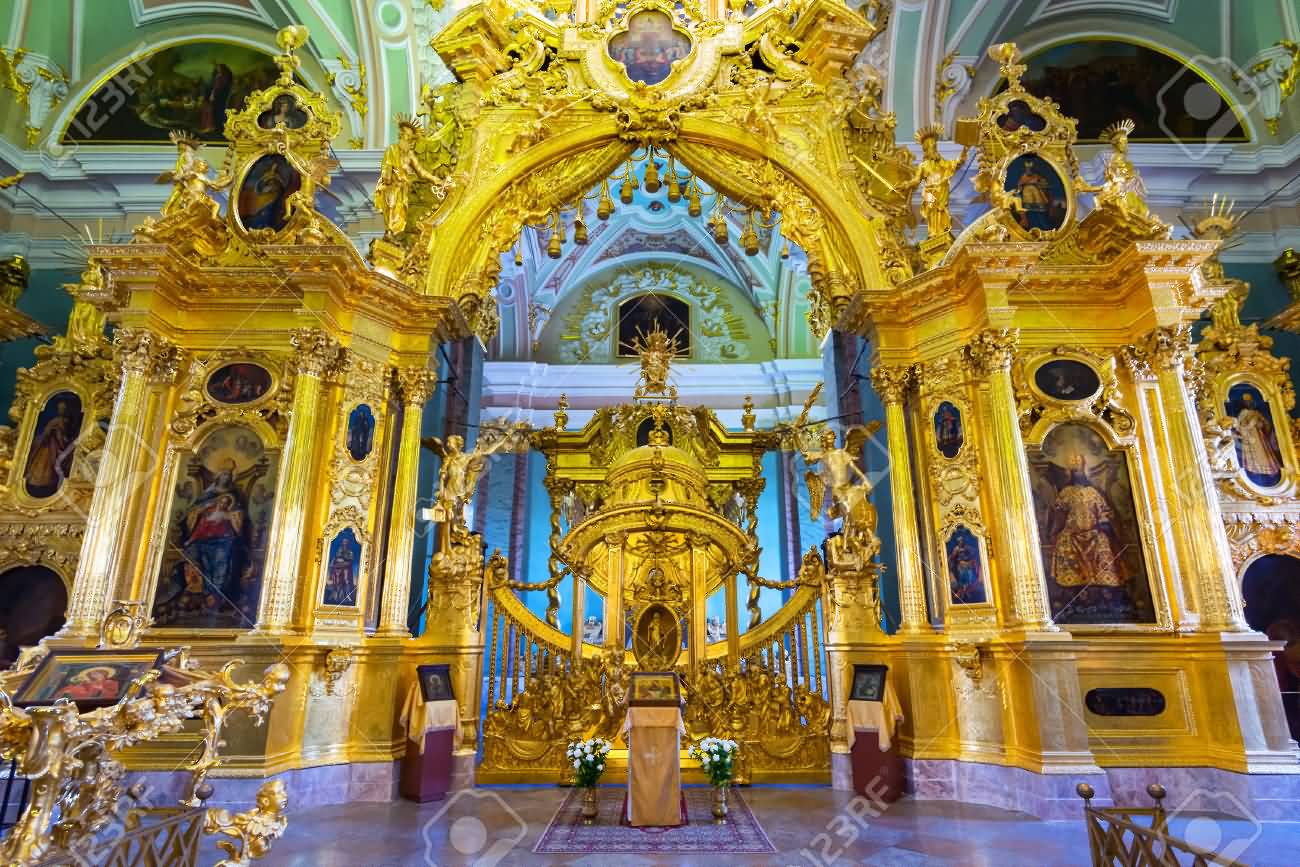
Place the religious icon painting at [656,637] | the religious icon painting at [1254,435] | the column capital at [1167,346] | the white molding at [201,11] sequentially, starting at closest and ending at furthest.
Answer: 1. the column capital at [1167,346]
2. the religious icon painting at [1254,435]
3. the religious icon painting at [656,637]
4. the white molding at [201,11]

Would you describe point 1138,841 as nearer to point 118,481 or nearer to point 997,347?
point 997,347

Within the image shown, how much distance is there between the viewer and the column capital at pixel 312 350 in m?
8.72

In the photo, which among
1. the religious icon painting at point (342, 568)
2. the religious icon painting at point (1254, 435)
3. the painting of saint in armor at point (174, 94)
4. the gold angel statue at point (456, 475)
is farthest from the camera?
the painting of saint in armor at point (174, 94)

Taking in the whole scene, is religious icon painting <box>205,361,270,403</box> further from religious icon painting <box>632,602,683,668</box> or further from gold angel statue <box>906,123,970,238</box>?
gold angel statue <box>906,123,970,238</box>

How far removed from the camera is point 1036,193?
9594 millimetres

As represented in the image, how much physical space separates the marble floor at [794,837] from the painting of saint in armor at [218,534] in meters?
2.53

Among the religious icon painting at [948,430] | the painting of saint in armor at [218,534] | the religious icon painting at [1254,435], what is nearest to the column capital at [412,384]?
the painting of saint in armor at [218,534]

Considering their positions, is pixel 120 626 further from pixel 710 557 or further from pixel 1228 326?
pixel 1228 326

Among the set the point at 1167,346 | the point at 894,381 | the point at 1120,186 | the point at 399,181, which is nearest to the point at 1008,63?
the point at 1120,186

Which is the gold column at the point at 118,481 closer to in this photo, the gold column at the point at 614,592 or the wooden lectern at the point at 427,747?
the wooden lectern at the point at 427,747

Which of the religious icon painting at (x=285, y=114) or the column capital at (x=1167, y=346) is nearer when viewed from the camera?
the column capital at (x=1167, y=346)

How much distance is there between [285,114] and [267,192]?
1.24 meters

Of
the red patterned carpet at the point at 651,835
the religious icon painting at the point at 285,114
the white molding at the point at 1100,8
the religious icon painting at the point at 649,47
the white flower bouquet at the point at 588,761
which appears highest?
the white molding at the point at 1100,8

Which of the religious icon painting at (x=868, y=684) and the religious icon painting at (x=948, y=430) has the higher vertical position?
the religious icon painting at (x=948, y=430)
